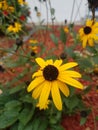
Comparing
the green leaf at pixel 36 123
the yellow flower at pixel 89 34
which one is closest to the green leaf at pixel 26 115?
the green leaf at pixel 36 123

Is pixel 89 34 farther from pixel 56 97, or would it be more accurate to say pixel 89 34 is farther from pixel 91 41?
pixel 56 97

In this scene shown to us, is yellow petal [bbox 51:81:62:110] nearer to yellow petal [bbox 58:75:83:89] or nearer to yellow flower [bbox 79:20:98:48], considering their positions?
yellow petal [bbox 58:75:83:89]

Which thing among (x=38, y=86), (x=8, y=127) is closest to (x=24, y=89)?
(x=8, y=127)

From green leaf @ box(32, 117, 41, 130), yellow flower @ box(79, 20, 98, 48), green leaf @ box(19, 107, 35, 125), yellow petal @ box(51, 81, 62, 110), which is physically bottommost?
green leaf @ box(32, 117, 41, 130)

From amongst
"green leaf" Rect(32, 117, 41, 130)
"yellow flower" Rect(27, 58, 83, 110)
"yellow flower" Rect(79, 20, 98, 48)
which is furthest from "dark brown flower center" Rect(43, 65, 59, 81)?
"green leaf" Rect(32, 117, 41, 130)

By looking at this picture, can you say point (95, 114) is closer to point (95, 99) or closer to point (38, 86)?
point (95, 99)
